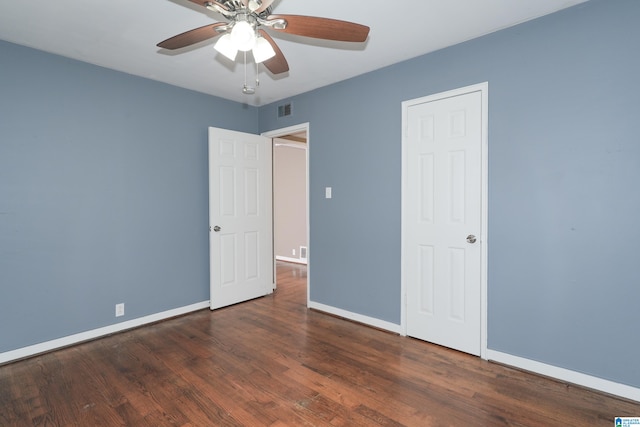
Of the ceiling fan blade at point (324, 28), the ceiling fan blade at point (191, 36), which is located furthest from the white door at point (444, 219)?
the ceiling fan blade at point (191, 36)

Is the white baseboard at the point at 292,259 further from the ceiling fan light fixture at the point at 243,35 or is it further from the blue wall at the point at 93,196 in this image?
the ceiling fan light fixture at the point at 243,35

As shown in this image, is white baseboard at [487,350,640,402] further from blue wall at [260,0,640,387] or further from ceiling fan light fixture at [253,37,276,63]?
ceiling fan light fixture at [253,37,276,63]

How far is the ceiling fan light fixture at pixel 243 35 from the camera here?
65.6 inches

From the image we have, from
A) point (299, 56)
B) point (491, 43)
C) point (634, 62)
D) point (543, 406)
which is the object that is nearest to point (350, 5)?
point (299, 56)

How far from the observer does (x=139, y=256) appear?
347 cm

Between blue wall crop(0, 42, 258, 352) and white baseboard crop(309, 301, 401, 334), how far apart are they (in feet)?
4.65

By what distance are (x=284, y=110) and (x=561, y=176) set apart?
306 centimetres

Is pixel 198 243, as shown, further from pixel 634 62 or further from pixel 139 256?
pixel 634 62

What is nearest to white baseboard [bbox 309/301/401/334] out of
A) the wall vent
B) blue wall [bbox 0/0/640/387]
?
blue wall [bbox 0/0/640/387]

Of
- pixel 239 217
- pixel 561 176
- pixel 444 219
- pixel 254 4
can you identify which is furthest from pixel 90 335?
pixel 561 176

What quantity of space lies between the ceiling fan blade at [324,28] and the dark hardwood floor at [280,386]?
7.30 ft

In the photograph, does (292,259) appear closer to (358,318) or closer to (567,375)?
(358,318)

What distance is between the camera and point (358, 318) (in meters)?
3.55

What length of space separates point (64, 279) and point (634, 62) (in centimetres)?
463
